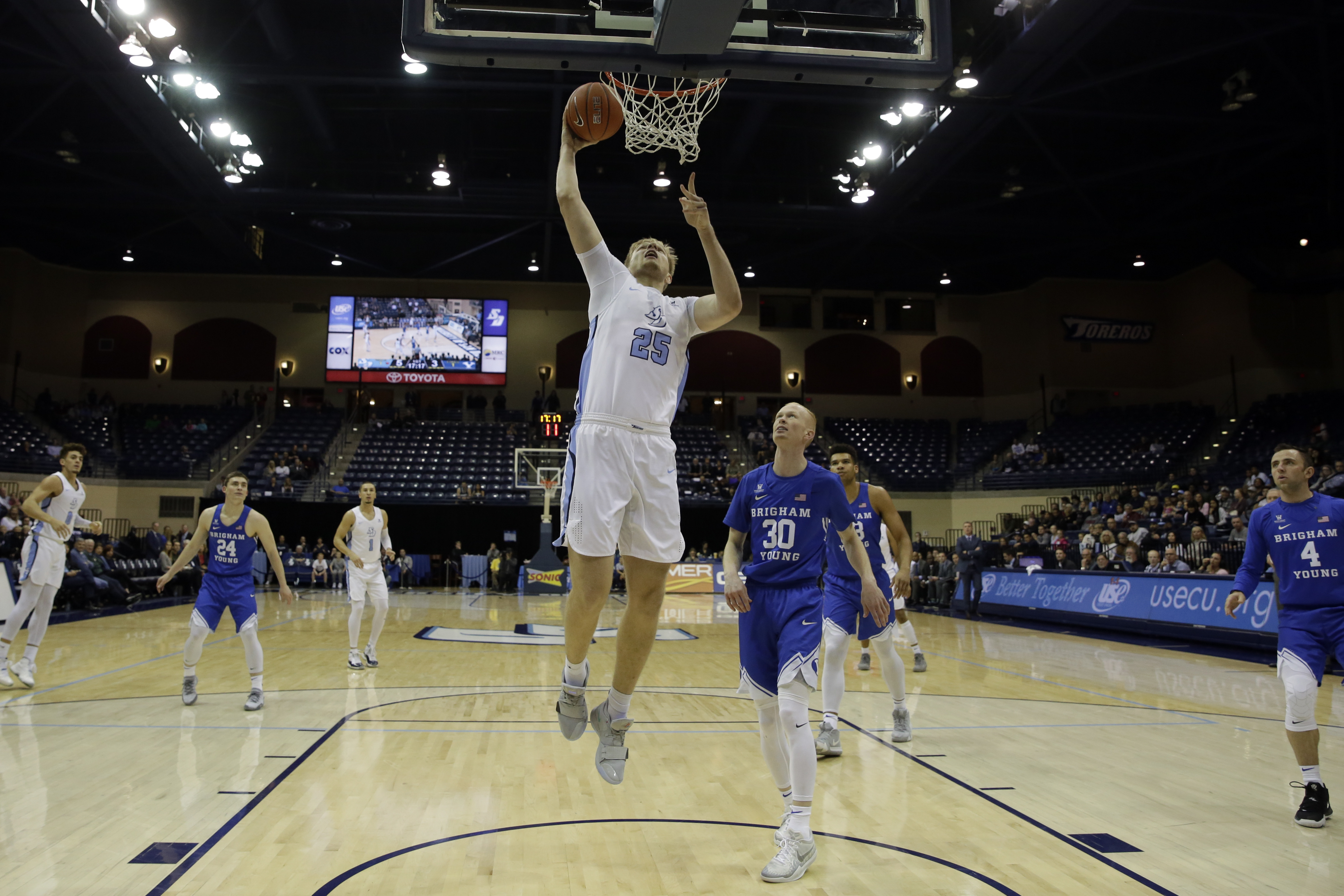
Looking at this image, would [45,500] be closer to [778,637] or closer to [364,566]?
[364,566]

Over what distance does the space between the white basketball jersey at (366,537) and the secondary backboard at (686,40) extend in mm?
5429

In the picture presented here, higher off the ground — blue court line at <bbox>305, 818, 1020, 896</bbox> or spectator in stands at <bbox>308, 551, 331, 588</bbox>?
spectator in stands at <bbox>308, 551, 331, 588</bbox>

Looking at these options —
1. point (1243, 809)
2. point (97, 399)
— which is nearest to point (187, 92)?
point (97, 399)

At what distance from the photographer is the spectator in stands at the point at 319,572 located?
80.6ft

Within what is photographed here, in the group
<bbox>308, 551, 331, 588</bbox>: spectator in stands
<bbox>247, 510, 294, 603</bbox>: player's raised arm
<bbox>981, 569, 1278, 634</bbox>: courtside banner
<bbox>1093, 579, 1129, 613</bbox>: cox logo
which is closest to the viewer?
<bbox>247, 510, 294, 603</bbox>: player's raised arm

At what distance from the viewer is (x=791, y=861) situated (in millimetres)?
3572

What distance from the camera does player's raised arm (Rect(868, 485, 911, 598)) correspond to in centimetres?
652

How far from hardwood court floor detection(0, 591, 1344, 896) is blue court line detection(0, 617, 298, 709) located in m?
0.06

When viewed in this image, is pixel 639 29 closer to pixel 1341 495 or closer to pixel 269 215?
pixel 1341 495

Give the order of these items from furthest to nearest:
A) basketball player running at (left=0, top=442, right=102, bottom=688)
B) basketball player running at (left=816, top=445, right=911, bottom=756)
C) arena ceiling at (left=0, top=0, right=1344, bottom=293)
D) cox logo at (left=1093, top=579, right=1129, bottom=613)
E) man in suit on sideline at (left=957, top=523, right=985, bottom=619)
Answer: man in suit on sideline at (left=957, top=523, right=985, bottom=619)
arena ceiling at (left=0, top=0, right=1344, bottom=293)
cox logo at (left=1093, top=579, right=1129, bottom=613)
basketball player running at (left=0, top=442, right=102, bottom=688)
basketball player running at (left=816, top=445, right=911, bottom=756)

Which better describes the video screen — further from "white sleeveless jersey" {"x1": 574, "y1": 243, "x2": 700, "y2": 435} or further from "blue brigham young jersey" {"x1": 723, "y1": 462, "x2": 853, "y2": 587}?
"white sleeveless jersey" {"x1": 574, "y1": 243, "x2": 700, "y2": 435}

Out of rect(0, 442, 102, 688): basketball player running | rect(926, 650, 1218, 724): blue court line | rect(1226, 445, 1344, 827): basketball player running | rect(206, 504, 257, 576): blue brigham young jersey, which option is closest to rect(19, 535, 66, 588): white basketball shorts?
rect(0, 442, 102, 688): basketball player running

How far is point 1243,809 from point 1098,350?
30900 mm

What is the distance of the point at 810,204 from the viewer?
25.4 m
